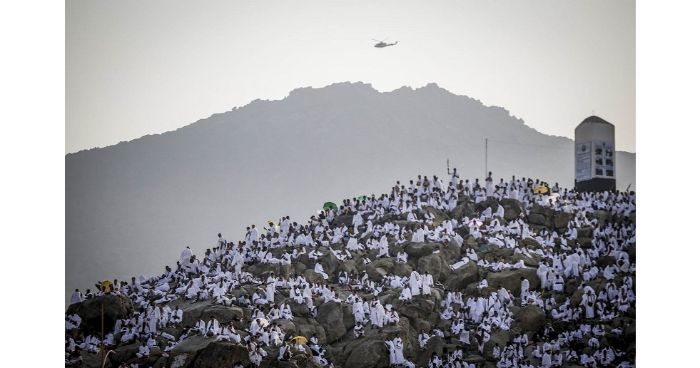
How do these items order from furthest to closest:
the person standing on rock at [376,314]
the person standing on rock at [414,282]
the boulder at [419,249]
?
1. the boulder at [419,249]
2. the person standing on rock at [414,282]
3. the person standing on rock at [376,314]

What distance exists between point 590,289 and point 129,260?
6.51 m

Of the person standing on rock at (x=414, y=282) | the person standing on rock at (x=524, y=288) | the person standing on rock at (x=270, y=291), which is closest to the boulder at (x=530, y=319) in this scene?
the person standing on rock at (x=524, y=288)

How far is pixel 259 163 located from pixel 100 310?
283cm

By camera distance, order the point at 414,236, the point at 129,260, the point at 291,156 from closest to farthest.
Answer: the point at 129,260
the point at 291,156
the point at 414,236

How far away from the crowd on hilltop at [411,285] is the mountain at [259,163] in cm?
34

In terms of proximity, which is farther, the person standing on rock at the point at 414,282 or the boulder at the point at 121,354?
the person standing on rock at the point at 414,282

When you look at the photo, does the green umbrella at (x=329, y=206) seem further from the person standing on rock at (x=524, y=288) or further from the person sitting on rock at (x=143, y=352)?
the person sitting on rock at (x=143, y=352)

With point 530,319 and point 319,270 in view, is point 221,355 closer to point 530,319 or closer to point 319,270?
point 319,270

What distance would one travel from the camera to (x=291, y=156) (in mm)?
11438

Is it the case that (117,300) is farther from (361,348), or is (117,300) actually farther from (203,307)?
(361,348)

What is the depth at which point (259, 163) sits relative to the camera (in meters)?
11.3

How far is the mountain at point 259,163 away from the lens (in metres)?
10.1

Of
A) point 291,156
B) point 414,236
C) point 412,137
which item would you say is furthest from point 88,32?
point 414,236

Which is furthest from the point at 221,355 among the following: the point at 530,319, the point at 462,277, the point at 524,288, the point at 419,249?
the point at 524,288
